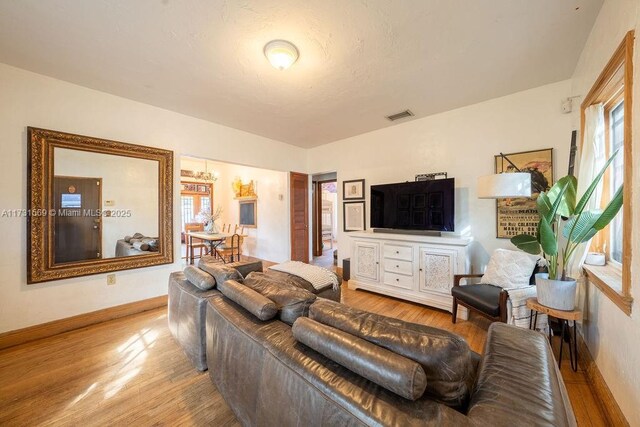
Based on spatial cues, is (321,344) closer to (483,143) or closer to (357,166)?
(483,143)

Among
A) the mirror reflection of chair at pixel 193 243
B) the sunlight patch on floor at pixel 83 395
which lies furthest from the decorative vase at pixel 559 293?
the mirror reflection of chair at pixel 193 243

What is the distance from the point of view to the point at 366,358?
0.85m

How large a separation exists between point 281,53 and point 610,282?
293cm

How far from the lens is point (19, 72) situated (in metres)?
2.37

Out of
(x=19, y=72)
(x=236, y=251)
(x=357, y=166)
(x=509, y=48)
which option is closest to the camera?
(x=509, y=48)

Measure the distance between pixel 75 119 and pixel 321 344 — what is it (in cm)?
360

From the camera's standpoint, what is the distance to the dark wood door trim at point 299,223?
16.9 feet

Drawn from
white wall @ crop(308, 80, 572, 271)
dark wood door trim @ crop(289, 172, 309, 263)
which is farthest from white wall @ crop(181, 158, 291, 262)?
white wall @ crop(308, 80, 572, 271)

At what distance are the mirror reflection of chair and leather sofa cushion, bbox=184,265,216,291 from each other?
12.7ft

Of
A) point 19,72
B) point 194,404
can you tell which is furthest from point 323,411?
point 19,72

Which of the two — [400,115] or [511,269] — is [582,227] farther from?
[400,115]

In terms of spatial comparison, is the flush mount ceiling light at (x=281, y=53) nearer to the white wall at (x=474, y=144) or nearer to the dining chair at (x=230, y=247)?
the white wall at (x=474, y=144)

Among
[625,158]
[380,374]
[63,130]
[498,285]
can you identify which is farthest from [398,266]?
[63,130]

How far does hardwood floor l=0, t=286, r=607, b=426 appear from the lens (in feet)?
4.98
